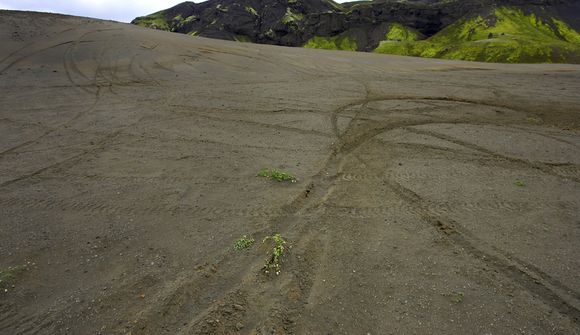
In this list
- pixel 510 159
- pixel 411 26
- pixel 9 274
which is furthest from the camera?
pixel 411 26

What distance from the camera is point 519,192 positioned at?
732cm

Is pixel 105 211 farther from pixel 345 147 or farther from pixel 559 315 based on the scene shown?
pixel 559 315

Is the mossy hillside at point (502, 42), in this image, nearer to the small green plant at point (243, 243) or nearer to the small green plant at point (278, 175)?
the small green plant at point (278, 175)

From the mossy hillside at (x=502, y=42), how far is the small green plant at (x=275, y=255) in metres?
62.6

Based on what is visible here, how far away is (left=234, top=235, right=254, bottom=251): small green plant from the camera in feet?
18.3

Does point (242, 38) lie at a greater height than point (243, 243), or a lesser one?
greater

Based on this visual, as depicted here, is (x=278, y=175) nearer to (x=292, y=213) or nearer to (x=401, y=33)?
(x=292, y=213)

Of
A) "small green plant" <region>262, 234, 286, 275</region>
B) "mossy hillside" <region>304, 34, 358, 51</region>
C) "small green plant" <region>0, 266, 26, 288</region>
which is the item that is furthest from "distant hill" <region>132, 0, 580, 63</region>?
"small green plant" <region>0, 266, 26, 288</region>

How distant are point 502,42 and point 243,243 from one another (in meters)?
70.4

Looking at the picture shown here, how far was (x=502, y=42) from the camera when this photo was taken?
59750 mm

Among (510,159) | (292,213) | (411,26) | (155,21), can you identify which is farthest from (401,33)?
(292,213)

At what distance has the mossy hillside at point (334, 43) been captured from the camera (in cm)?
8806

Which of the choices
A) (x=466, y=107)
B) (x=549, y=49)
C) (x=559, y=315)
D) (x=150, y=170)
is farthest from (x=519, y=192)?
(x=549, y=49)

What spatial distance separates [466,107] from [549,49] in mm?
56570
